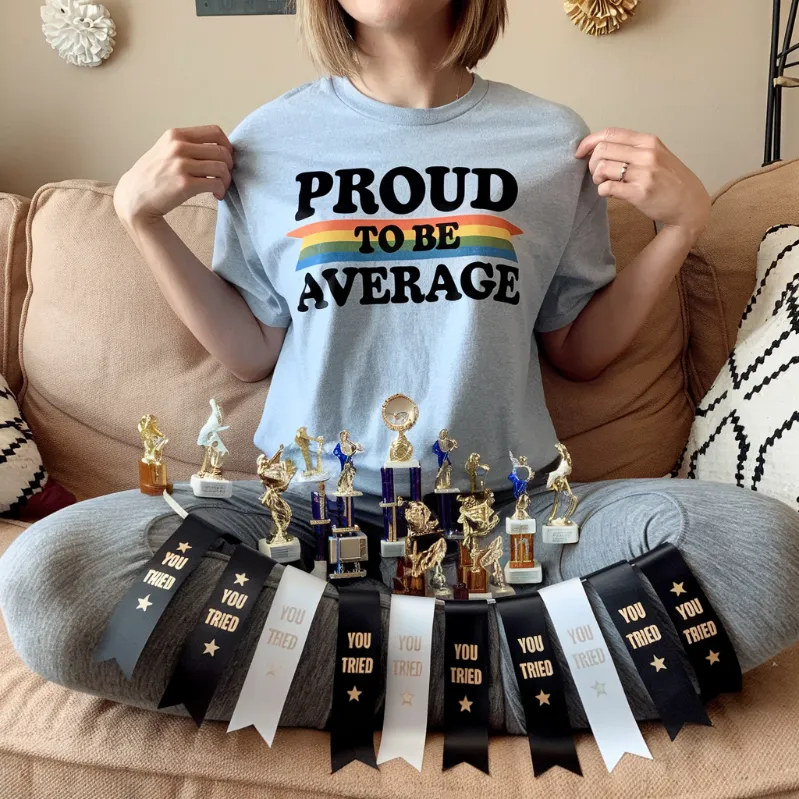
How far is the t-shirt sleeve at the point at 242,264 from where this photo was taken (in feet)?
3.70

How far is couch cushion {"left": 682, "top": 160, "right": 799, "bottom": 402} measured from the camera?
1.28 meters

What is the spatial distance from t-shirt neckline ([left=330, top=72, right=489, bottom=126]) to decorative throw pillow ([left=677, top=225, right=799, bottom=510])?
52cm

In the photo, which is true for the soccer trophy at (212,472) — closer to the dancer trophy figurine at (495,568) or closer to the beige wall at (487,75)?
the dancer trophy figurine at (495,568)

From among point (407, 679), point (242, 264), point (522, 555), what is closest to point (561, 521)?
point (522, 555)

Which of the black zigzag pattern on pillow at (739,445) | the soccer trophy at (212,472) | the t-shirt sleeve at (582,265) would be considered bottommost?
the black zigzag pattern on pillow at (739,445)

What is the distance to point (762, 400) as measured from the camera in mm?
1070

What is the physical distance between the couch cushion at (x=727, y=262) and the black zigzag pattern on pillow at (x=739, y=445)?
0.52 ft

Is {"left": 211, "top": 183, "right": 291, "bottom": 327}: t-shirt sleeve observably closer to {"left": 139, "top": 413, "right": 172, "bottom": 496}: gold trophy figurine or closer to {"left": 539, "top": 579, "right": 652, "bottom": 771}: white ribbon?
{"left": 139, "top": 413, "right": 172, "bottom": 496}: gold trophy figurine

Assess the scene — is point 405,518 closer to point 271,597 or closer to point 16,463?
point 271,597

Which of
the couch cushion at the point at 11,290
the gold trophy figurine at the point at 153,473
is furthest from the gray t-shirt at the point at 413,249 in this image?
the couch cushion at the point at 11,290

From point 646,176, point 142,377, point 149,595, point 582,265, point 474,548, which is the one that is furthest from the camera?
point 142,377

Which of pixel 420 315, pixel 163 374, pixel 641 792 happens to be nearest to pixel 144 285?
pixel 163 374

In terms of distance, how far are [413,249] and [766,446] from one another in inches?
20.9

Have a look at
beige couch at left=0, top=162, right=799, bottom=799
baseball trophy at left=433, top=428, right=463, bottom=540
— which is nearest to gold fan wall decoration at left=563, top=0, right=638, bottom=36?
beige couch at left=0, top=162, right=799, bottom=799
